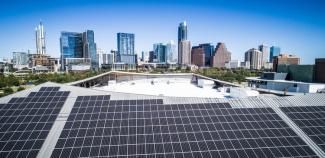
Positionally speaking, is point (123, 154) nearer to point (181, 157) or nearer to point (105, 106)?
point (181, 157)

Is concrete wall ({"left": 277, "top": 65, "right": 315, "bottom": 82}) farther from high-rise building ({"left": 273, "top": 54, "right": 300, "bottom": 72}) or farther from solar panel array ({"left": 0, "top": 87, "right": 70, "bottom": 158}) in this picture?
solar panel array ({"left": 0, "top": 87, "right": 70, "bottom": 158})

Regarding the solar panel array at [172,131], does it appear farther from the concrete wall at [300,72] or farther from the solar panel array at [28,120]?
the concrete wall at [300,72]

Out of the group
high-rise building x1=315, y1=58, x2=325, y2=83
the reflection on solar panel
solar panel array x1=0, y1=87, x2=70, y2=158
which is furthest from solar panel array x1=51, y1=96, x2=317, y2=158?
high-rise building x1=315, y1=58, x2=325, y2=83

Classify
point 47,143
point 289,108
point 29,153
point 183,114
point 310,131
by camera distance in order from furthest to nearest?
point 289,108
point 183,114
point 310,131
point 47,143
point 29,153

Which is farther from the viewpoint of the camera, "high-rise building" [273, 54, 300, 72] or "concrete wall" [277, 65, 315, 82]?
"high-rise building" [273, 54, 300, 72]

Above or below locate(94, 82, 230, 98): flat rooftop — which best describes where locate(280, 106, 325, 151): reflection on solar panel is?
below

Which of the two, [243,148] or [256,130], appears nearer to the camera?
[243,148]

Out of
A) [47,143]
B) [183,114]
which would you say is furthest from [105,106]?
[183,114]

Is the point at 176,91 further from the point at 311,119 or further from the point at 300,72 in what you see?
the point at 300,72
